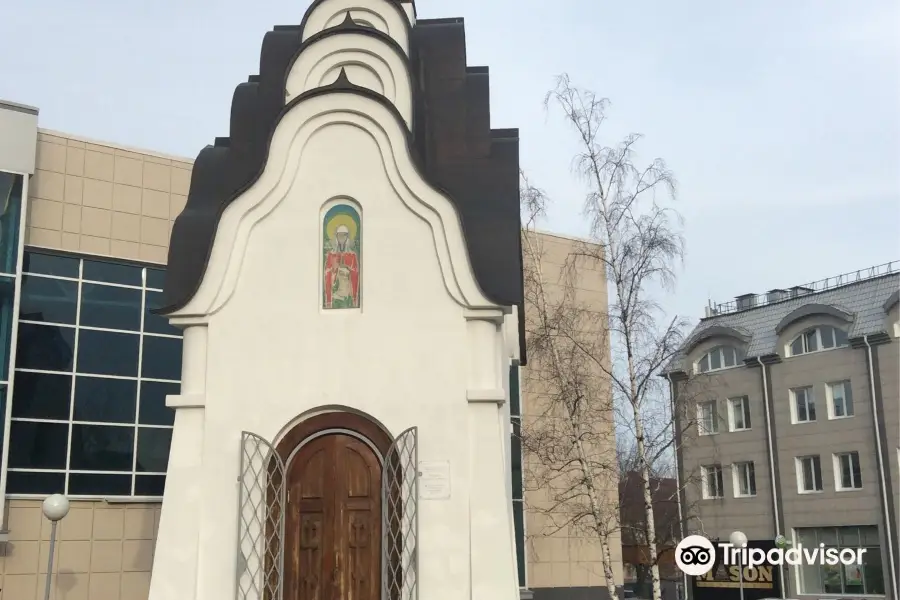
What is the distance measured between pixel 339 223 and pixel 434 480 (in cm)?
312

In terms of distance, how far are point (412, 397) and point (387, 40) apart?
15.3 feet

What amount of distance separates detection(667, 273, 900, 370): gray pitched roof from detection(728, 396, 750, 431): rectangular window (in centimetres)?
193

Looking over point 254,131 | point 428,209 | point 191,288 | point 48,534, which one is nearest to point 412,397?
point 428,209

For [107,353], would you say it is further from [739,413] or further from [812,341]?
[739,413]

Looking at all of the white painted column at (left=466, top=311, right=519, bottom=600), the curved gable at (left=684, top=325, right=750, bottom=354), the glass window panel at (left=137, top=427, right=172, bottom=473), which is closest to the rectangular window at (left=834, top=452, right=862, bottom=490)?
the curved gable at (left=684, top=325, right=750, bottom=354)

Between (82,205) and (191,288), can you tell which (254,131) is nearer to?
(191,288)

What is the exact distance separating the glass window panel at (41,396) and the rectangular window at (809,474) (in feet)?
83.4

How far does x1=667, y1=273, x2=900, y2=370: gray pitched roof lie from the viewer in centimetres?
3306

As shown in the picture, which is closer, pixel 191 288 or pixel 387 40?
pixel 191 288

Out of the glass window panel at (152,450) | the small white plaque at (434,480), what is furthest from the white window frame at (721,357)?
the small white plaque at (434,480)

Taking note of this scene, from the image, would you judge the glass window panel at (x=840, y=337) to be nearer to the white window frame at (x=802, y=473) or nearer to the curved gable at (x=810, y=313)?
the curved gable at (x=810, y=313)

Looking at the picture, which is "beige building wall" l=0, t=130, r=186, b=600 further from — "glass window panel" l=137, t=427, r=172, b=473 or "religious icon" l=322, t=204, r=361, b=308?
"religious icon" l=322, t=204, r=361, b=308

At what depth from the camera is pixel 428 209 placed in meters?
11.2

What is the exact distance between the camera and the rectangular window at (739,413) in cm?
3762
